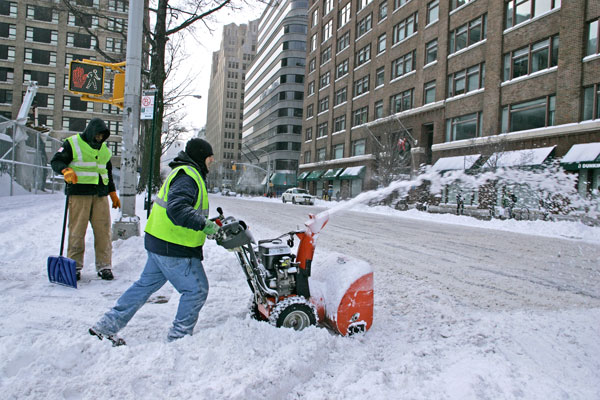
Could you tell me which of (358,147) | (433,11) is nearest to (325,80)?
(358,147)

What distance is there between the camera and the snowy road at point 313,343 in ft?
8.25

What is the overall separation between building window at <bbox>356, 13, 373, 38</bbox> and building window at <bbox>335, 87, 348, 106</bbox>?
251 inches

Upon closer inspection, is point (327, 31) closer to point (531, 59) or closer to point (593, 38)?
point (531, 59)

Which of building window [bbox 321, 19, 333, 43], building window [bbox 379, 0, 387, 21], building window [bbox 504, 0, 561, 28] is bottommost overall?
building window [bbox 504, 0, 561, 28]

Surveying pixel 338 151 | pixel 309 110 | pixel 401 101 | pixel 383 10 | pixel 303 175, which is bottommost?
pixel 303 175

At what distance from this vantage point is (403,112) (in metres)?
35.3

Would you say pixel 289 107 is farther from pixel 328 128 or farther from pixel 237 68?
pixel 237 68

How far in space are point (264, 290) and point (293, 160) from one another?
2983 inches

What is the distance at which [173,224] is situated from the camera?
310cm

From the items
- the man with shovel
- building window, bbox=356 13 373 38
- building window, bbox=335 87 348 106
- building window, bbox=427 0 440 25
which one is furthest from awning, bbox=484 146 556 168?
building window, bbox=335 87 348 106

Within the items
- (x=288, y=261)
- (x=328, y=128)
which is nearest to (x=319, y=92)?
(x=328, y=128)

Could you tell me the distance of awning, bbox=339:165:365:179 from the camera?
137 ft

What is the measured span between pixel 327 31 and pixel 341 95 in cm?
1234

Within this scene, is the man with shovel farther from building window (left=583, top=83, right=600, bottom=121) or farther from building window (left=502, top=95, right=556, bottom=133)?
building window (left=502, top=95, right=556, bottom=133)
